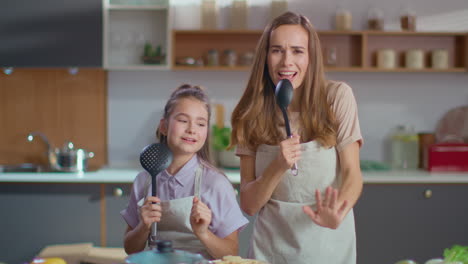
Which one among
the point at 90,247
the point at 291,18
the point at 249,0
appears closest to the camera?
the point at 291,18

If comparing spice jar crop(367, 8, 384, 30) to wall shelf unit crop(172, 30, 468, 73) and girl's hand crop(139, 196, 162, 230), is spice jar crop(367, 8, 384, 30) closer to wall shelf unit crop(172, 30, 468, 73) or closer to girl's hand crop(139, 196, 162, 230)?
wall shelf unit crop(172, 30, 468, 73)

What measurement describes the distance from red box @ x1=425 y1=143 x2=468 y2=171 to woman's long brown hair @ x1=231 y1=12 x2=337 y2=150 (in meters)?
1.84

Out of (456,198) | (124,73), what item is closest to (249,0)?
(124,73)

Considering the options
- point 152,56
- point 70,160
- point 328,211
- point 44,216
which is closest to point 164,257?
point 328,211

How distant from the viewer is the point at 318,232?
1.51 metres

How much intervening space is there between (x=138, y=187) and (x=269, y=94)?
0.45 metres

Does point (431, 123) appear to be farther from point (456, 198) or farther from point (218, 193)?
point (218, 193)

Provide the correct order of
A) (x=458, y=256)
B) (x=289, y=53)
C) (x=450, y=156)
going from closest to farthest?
(x=458, y=256) → (x=289, y=53) → (x=450, y=156)

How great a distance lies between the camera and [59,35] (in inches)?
126

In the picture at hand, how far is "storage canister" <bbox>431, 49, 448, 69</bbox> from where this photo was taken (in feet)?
11.2

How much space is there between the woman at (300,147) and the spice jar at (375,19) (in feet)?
6.53

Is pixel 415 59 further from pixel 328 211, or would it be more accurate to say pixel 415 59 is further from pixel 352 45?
pixel 328 211

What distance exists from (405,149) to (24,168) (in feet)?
7.61

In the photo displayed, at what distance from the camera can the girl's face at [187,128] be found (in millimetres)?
1479
